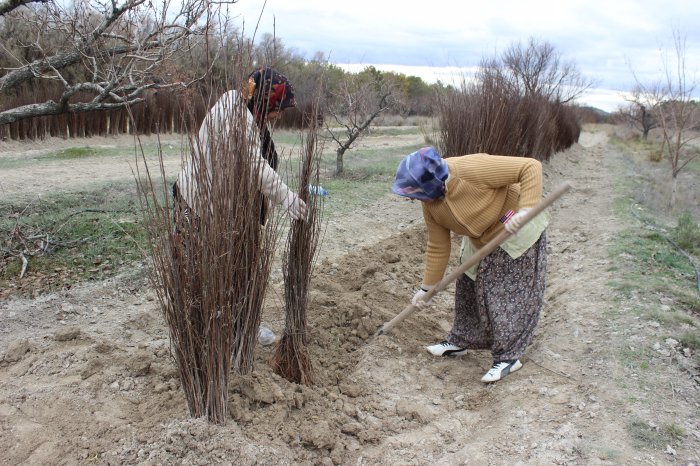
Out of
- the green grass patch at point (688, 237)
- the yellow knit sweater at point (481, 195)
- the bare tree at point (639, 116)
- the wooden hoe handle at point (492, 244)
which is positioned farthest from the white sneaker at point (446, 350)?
the bare tree at point (639, 116)

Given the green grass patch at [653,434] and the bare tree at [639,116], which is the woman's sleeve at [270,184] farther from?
the bare tree at [639,116]

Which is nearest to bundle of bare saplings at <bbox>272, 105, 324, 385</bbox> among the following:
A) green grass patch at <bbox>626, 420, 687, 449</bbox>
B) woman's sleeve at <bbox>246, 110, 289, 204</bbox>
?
woman's sleeve at <bbox>246, 110, 289, 204</bbox>

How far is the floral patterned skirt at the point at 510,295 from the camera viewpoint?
2.83 metres

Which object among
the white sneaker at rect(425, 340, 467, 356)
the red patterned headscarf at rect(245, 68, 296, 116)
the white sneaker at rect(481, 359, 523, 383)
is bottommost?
the white sneaker at rect(425, 340, 467, 356)

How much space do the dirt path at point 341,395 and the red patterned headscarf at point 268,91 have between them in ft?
3.40

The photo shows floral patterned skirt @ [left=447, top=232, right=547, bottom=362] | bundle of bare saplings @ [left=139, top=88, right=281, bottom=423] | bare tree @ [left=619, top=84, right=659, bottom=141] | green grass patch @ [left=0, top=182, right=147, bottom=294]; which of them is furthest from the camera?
bare tree @ [left=619, top=84, right=659, bottom=141]

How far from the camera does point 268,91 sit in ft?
7.93

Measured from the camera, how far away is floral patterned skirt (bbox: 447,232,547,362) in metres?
2.83

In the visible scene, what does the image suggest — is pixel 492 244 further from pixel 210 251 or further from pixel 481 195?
pixel 210 251

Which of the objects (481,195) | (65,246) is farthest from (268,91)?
(65,246)

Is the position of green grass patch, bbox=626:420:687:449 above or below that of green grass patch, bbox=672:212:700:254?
below

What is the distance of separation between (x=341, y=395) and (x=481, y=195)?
122 centimetres

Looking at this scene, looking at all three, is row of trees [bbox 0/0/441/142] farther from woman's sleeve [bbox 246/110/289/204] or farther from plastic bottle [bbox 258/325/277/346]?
plastic bottle [bbox 258/325/277/346]

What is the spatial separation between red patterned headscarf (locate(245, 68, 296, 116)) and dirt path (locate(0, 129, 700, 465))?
3.40 feet
